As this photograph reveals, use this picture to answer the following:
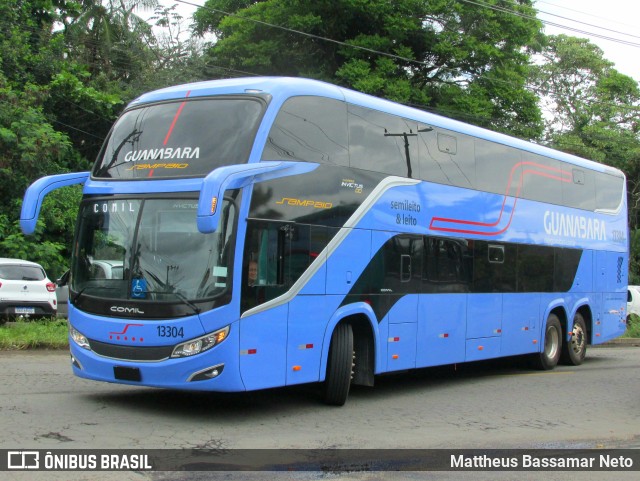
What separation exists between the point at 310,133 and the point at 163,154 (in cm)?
187

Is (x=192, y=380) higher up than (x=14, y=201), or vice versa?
(x=14, y=201)

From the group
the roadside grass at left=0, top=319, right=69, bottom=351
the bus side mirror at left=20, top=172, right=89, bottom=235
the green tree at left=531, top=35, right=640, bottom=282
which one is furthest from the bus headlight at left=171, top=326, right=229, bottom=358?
the green tree at left=531, top=35, right=640, bottom=282

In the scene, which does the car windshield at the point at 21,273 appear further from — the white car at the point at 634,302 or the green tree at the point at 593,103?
the green tree at the point at 593,103

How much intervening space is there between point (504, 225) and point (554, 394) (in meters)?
3.10

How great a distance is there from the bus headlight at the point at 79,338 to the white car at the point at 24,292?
362 inches

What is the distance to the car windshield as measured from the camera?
1805 centimetres

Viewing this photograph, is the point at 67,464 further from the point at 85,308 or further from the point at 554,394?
the point at 554,394

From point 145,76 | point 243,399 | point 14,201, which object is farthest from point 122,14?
point 243,399

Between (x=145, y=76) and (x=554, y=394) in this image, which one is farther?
(x=145, y=76)

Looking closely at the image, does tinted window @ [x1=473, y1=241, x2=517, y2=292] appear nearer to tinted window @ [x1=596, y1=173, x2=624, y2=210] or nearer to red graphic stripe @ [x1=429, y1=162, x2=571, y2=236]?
red graphic stripe @ [x1=429, y1=162, x2=571, y2=236]

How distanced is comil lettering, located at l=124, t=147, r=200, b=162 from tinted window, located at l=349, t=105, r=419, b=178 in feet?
7.77

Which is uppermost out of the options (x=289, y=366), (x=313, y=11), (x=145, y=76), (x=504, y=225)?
(x=313, y=11)

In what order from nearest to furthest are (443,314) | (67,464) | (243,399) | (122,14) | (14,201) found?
1. (67,464)
2. (243,399)
3. (443,314)
4. (14,201)
5. (122,14)

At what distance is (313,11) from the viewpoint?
2931cm
